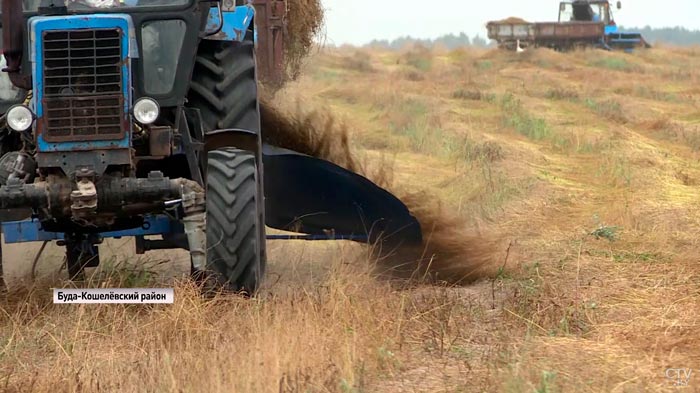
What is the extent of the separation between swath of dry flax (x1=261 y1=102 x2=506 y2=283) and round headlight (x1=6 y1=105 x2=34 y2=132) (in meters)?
2.59

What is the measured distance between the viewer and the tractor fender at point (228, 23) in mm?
7332

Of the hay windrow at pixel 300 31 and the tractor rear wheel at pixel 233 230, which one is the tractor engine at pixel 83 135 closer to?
the tractor rear wheel at pixel 233 230

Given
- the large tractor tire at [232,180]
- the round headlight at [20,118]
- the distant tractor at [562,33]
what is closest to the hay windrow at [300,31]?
the large tractor tire at [232,180]

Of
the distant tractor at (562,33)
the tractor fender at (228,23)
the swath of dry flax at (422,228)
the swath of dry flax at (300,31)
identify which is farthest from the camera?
the distant tractor at (562,33)

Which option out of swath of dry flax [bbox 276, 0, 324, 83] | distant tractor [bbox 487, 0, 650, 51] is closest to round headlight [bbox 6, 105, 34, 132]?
swath of dry flax [bbox 276, 0, 324, 83]

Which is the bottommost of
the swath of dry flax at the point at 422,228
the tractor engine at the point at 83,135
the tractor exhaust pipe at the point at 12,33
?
the swath of dry flax at the point at 422,228

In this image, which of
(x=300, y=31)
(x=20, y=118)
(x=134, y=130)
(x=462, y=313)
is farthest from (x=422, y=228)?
(x=300, y=31)

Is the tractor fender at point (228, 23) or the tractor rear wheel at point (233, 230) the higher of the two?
the tractor fender at point (228, 23)

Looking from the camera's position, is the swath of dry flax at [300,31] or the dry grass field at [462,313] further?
the swath of dry flax at [300,31]

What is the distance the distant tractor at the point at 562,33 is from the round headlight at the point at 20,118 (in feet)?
116

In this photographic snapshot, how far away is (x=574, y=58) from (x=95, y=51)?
106ft

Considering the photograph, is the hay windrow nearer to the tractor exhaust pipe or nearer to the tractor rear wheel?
the tractor rear wheel

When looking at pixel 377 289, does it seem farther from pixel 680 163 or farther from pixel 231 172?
pixel 680 163

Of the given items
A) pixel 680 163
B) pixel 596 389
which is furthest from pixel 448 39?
pixel 596 389
